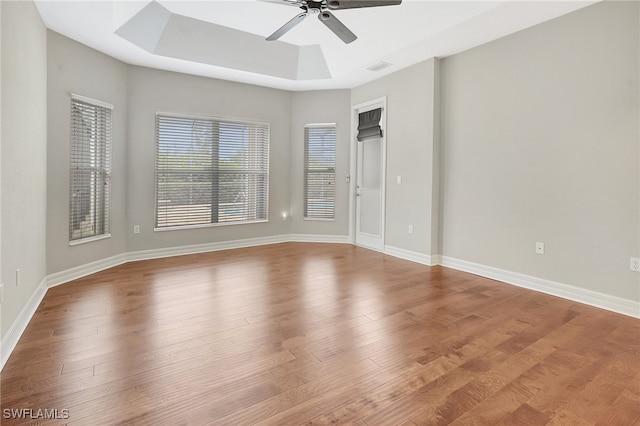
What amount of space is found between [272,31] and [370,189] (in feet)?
9.12

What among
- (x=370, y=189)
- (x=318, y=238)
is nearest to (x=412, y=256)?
(x=370, y=189)

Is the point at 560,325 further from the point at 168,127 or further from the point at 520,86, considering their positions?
the point at 168,127

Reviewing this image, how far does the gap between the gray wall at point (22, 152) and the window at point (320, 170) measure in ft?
12.5

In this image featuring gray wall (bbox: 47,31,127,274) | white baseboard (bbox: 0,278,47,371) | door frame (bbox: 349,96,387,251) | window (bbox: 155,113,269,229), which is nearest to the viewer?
white baseboard (bbox: 0,278,47,371)

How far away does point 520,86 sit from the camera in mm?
3721

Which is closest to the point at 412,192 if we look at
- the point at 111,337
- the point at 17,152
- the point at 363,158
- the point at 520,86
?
the point at 363,158

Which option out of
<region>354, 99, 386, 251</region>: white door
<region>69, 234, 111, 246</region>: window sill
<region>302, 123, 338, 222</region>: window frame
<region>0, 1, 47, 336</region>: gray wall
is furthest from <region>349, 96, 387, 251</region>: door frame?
<region>0, 1, 47, 336</region>: gray wall

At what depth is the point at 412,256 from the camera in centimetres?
487

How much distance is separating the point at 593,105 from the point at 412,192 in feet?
7.26

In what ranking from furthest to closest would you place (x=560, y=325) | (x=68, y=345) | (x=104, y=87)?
(x=104, y=87), (x=560, y=325), (x=68, y=345)

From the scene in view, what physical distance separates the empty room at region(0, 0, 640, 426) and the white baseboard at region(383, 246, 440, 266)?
1.0 inches

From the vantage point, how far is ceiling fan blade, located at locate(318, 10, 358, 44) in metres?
2.98

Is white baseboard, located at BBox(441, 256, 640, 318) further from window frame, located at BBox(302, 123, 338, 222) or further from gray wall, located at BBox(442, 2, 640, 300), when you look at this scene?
window frame, located at BBox(302, 123, 338, 222)

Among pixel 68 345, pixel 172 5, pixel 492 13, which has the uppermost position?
pixel 172 5
